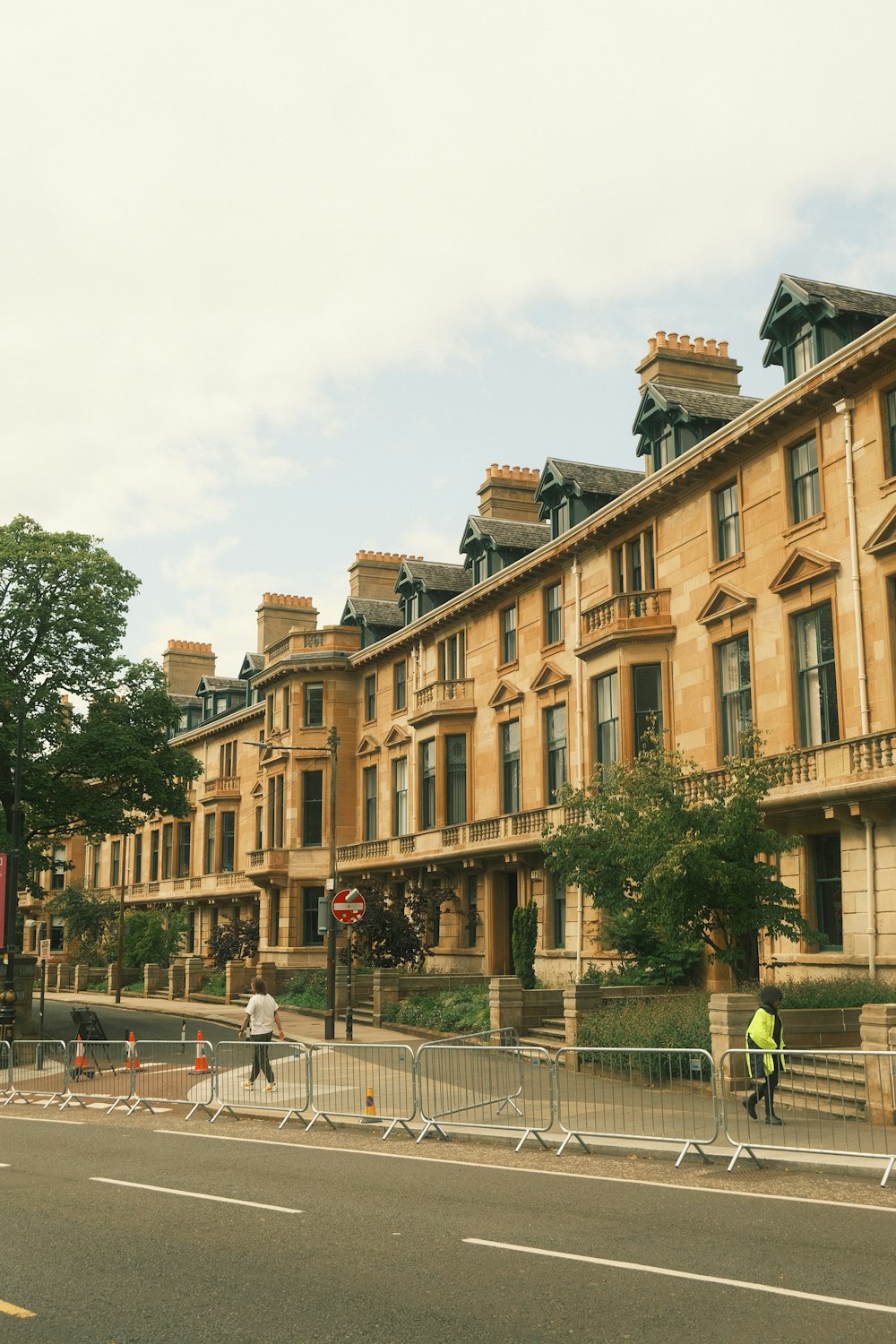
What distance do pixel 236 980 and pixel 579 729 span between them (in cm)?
1785

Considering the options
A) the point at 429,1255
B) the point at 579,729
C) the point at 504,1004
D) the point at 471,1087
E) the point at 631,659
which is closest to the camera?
the point at 429,1255

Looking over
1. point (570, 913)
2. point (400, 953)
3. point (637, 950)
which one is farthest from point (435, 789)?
point (637, 950)

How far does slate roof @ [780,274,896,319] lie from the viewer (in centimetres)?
2542

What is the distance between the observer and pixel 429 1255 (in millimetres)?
9094

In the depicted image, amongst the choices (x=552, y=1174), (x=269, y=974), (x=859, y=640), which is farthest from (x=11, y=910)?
(x=552, y=1174)

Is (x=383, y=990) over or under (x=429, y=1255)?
over

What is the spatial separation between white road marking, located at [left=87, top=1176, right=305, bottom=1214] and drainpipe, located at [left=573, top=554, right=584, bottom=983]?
19802 millimetres

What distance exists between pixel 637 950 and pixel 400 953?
12.4m

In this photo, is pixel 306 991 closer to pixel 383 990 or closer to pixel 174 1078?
pixel 383 990

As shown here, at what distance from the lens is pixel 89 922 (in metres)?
60.7

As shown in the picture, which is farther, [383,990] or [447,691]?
[447,691]

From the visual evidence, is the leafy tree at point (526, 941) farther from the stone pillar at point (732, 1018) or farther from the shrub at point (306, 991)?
the stone pillar at point (732, 1018)

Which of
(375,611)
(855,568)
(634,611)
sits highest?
(375,611)

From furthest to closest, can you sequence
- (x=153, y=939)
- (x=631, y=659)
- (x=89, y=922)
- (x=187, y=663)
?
(x=187, y=663), (x=153, y=939), (x=89, y=922), (x=631, y=659)
